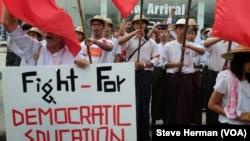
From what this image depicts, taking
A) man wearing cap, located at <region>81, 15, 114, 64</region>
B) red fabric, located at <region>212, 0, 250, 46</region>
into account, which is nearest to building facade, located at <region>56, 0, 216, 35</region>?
man wearing cap, located at <region>81, 15, 114, 64</region>

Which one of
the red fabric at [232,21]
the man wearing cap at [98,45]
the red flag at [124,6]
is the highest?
the red flag at [124,6]

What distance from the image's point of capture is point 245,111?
3.60 meters

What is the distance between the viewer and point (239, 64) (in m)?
3.61

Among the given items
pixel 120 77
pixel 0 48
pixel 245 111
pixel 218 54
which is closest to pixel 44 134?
pixel 120 77

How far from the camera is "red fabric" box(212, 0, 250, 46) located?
3576 mm

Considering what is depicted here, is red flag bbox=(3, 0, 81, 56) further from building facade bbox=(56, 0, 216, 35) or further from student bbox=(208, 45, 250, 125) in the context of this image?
building facade bbox=(56, 0, 216, 35)

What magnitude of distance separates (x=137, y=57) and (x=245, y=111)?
233 cm

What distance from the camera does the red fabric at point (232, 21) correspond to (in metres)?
3.58

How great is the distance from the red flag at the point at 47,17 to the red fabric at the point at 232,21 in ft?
3.59

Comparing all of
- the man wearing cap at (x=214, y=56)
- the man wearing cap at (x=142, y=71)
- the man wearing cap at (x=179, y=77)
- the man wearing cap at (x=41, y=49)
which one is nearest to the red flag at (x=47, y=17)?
the man wearing cap at (x=41, y=49)

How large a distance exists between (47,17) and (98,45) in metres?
1.85

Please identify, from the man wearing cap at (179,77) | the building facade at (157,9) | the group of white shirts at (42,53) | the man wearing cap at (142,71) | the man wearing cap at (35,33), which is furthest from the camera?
the building facade at (157,9)
